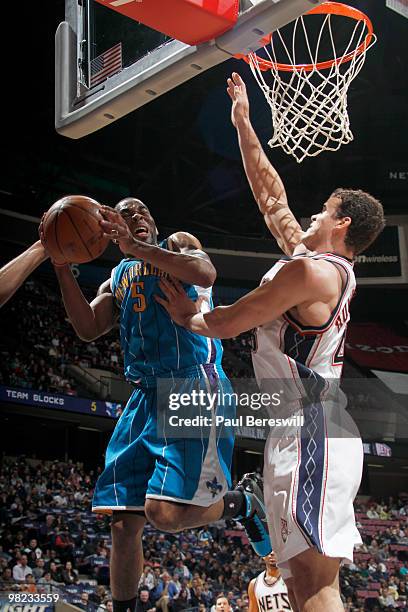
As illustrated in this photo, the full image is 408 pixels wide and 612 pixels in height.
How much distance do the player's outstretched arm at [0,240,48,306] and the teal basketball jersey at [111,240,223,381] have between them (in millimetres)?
452

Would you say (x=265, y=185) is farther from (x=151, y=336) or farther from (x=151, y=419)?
(x=151, y=419)

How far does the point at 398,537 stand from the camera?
52.5 feet

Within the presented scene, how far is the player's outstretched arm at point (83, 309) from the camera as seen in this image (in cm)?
375

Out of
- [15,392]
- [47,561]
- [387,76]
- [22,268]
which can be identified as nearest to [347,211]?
[22,268]

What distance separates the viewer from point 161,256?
130 inches

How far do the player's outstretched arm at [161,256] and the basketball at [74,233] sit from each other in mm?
137

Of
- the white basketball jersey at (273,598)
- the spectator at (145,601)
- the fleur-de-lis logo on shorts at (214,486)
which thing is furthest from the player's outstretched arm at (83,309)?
the white basketball jersey at (273,598)

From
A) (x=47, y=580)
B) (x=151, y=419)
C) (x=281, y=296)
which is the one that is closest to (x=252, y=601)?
(x=151, y=419)

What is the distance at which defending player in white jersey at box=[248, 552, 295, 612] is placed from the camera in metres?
5.33

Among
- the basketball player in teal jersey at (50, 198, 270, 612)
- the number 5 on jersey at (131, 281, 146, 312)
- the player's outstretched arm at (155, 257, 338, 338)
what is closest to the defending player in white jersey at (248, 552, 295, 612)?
the basketball player in teal jersey at (50, 198, 270, 612)

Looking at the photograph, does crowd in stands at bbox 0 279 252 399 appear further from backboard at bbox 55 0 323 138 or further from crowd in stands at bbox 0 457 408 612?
backboard at bbox 55 0 323 138

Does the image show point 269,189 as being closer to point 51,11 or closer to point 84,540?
point 84,540

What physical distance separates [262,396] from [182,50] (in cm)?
153

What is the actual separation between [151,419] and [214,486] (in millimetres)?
410
